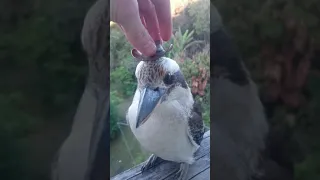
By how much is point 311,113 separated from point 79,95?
601mm

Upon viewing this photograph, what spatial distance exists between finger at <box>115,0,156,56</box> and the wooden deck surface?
0.91ft

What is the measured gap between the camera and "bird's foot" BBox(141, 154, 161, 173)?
1.22m

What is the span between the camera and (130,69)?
3.99 ft

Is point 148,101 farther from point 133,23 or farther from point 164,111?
A: point 133,23

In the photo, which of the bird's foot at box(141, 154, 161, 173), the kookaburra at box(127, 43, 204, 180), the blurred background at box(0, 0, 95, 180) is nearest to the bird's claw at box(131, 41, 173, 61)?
the kookaburra at box(127, 43, 204, 180)

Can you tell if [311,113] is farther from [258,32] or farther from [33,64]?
[33,64]

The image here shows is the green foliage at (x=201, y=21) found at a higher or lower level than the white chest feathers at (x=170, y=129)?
higher

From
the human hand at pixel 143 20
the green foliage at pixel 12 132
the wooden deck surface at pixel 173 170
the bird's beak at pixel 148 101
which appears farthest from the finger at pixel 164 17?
the green foliage at pixel 12 132

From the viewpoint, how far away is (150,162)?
1226 mm

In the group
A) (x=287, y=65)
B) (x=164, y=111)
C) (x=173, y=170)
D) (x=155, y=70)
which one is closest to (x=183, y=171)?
(x=173, y=170)

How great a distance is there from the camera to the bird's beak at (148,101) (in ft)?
3.94

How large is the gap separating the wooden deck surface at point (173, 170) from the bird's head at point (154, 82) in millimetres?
128

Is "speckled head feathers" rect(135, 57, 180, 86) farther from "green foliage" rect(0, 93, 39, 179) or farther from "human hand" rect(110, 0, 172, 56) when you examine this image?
"green foliage" rect(0, 93, 39, 179)

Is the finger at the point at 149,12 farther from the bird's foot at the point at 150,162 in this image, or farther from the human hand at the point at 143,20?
the bird's foot at the point at 150,162
